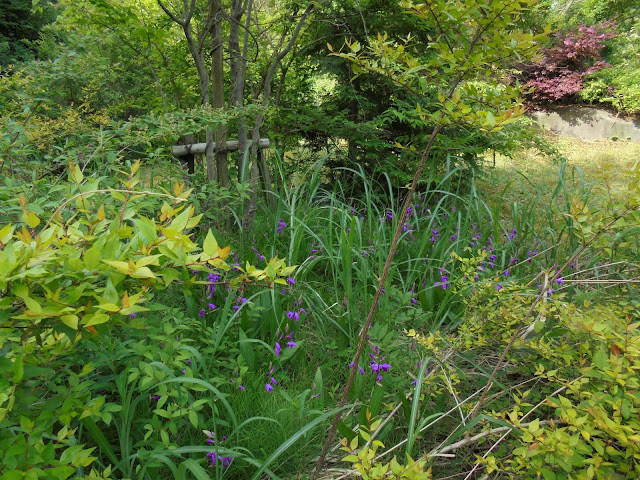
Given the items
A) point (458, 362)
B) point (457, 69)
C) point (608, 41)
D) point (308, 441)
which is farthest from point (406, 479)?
point (608, 41)

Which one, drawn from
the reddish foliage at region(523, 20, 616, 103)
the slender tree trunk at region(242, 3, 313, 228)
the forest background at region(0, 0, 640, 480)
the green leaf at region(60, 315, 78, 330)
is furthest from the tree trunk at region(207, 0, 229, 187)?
the reddish foliage at region(523, 20, 616, 103)

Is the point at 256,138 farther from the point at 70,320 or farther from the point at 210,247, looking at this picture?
the point at 70,320

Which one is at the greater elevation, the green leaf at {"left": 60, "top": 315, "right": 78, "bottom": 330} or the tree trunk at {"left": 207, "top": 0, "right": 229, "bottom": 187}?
the tree trunk at {"left": 207, "top": 0, "right": 229, "bottom": 187}

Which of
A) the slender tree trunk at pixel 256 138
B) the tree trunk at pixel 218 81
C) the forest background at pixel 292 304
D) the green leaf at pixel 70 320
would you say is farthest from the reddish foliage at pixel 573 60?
the green leaf at pixel 70 320

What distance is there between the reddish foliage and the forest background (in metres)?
8.48

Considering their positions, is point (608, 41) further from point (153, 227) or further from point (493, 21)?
point (153, 227)

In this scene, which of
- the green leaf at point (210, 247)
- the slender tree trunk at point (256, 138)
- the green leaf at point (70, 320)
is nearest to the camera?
the green leaf at point (70, 320)

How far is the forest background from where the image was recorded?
Result: 0.89 metres

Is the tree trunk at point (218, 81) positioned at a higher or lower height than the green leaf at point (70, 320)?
higher

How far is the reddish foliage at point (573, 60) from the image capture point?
10.6 meters

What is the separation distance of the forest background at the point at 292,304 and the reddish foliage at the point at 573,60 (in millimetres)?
8485

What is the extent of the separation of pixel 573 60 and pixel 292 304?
1227 cm

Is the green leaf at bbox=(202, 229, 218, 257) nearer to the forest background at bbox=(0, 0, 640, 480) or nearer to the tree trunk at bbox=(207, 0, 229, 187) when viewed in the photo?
the forest background at bbox=(0, 0, 640, 480)

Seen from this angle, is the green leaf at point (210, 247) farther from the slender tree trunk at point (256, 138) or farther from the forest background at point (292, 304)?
Result: the slender tree trunk at point (256, 138)
